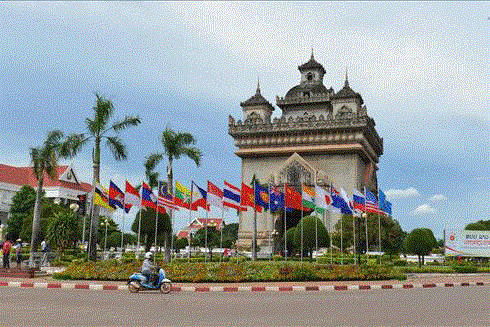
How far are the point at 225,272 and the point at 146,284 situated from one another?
4.90 meters

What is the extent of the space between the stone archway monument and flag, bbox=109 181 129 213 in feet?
113

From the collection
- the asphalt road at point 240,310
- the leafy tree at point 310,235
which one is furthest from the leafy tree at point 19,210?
the asphalt road at point 240,310

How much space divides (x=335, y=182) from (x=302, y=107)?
43.4ft

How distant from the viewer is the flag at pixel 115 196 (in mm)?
29908

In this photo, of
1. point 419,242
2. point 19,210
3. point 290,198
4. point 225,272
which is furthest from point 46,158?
point 19,210

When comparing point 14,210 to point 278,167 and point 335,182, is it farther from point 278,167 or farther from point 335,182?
point 335,182

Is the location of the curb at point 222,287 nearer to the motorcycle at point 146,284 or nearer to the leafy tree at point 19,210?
the motorcycle at point 146,284

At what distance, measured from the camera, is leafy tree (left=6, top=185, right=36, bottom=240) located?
7400cm

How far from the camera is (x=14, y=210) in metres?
74.9

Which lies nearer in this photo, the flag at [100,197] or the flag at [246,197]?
the flag at [100,197]

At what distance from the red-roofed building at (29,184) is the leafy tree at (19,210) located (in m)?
11.8

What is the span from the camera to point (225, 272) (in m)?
21.5

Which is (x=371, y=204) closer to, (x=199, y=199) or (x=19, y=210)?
(x=199, y=199)

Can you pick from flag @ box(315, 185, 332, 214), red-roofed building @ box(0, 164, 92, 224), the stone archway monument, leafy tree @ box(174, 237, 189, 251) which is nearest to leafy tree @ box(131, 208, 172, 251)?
flag @ box(315, 185, 332, 214)
